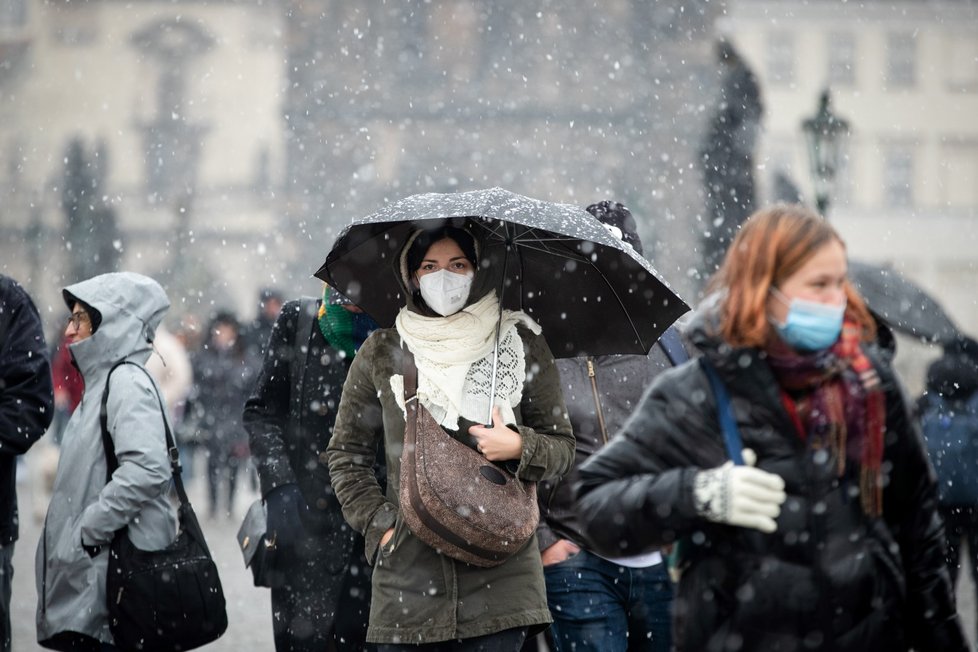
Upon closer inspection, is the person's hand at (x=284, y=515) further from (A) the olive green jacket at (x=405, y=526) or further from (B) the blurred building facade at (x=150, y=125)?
(B) the blurred building facade at (x=150, y=125)

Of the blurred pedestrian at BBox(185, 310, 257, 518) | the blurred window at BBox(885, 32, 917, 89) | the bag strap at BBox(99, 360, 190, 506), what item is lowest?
the blurred pedestrian at BBox(185, 310, 257, 518)

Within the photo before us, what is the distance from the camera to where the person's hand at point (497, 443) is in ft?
13.8

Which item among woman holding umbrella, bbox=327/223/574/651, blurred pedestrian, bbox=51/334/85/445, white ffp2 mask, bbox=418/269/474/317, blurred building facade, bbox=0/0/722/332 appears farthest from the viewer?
blurred building facade, bbox=0/0/722/332

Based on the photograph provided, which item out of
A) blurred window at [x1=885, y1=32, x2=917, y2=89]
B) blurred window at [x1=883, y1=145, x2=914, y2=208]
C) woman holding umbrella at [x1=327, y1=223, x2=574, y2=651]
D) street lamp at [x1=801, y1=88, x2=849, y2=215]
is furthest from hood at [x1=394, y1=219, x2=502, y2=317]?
blurred window at [x1=885, y1=32, x2=917, y2=89]

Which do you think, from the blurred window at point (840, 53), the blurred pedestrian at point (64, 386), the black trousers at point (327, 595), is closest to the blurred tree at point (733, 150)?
the blurred pedestrian at point (64, 386)

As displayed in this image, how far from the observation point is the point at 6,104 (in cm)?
7262

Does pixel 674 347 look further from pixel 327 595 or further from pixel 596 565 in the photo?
pixel 327 595

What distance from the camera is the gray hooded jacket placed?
5.09 metres

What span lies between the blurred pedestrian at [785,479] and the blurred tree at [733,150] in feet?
45.5

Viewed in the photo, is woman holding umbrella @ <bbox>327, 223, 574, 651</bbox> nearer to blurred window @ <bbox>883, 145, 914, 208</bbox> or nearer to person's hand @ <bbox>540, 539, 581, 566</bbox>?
person's hand @ <bbox>540, 539, 581, 566</bbox>

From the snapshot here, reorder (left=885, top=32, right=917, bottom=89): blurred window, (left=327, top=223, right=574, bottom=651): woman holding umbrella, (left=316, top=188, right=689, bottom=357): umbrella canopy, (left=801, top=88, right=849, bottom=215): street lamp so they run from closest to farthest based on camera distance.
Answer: (left=327, top=223, right=574, bottom=651): woman holding umbrella, (left=316, top=188, right=689, bottom=357): umbrella canopy, (left=801, top=88, right=849, bottom=215): street lamp, (left=885, top=32, right=917, bottom=89): blurred window

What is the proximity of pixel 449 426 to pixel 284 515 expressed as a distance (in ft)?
4.35

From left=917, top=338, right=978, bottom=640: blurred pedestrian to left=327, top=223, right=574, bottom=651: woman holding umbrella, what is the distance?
372 centimetres

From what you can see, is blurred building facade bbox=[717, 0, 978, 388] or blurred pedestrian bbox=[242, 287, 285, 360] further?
blurred building facade bbox=[717, 0, 978, 388]
